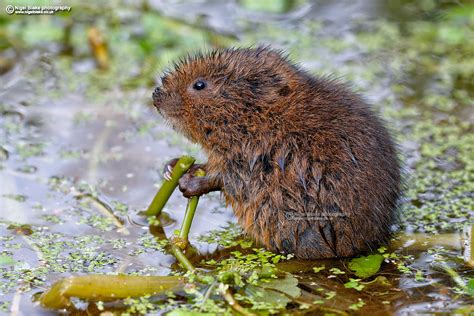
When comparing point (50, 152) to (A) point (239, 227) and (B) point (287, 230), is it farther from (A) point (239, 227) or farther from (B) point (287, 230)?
(B) point (287, 230)

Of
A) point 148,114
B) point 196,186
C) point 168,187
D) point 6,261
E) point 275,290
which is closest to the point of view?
point 275,290

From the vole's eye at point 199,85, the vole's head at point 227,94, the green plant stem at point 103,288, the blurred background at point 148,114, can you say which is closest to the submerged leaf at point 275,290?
the blurred background at point 148,114

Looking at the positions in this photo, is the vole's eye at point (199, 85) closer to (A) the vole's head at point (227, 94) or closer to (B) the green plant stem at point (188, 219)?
(A) the vole's head at point (227, 94)

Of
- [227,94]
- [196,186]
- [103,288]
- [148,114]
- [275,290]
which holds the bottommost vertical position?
[275,290]

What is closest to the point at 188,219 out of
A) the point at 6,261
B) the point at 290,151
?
the point at 290,151

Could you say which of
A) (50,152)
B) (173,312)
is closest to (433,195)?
(173,312)

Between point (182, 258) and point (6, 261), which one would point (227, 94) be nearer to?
point (182, 258)
